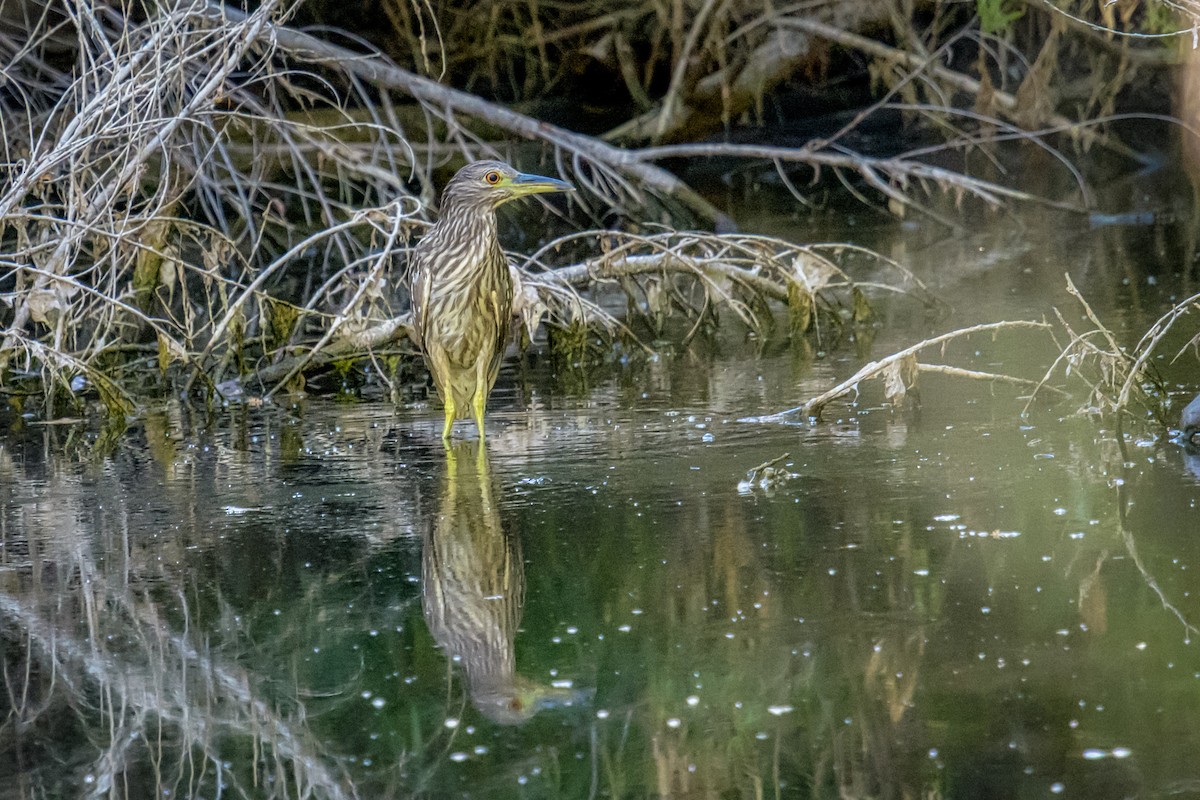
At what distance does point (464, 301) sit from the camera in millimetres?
7230

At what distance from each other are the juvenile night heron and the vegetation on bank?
61 cm

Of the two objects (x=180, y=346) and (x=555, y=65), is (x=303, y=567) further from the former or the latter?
(x=555, y=65)

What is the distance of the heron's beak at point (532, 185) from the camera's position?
725 centimetres

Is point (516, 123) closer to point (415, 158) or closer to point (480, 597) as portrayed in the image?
point (415, 158)


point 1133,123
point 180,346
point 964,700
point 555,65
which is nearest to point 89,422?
point 180,346

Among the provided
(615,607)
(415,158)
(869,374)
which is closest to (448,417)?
(869,374)

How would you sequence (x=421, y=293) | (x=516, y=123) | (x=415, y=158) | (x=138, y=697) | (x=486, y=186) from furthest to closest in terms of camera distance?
(x=516, y=123)
(x=415, y=158)
(x=486, y=186)
(x=421, y=293)
(x=138, y=697)

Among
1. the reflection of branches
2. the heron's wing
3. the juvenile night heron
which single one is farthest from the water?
the heron's wing

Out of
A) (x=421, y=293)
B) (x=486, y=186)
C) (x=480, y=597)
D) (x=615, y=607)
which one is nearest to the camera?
(x=615, y=607)

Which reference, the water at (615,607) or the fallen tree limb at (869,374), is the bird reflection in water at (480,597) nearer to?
the water at (615,607)

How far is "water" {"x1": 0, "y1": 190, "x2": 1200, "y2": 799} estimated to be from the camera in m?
3.62

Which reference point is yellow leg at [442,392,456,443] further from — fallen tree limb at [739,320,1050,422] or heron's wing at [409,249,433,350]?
fallen tree limb at [739,320,1050,422]

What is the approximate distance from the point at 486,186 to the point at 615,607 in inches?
129

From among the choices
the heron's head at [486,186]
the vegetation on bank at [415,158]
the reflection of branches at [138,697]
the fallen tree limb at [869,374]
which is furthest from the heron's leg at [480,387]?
the reflection of branches at [138,697]
